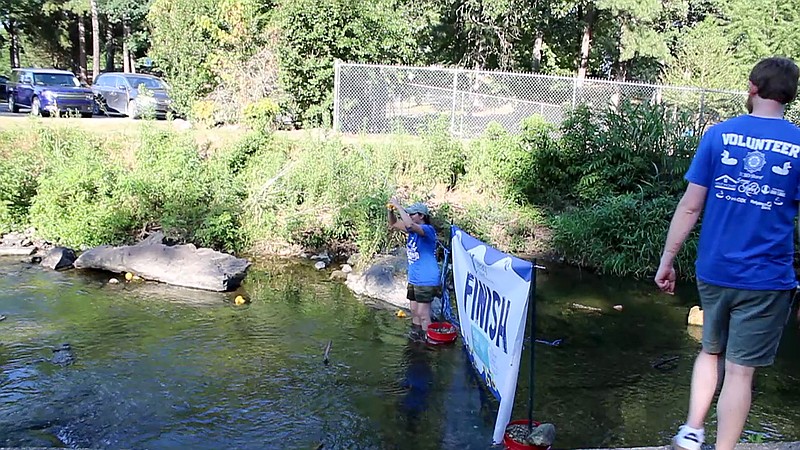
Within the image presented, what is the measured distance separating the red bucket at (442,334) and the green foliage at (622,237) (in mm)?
5335

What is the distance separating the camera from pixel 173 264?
10.5m

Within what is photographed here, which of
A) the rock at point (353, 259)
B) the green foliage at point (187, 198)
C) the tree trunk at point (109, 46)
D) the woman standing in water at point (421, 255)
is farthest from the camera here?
the tree trunk at point (109, 46)

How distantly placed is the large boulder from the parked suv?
11062 millimetres

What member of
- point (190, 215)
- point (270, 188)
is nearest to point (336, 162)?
point (270, 188)

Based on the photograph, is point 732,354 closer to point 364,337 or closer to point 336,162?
point 364,337

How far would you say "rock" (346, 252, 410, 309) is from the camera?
983 cm

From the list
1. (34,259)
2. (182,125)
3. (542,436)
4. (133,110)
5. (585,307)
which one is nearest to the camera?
(542,436)

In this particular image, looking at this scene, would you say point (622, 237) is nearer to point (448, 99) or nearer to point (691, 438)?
point (448, 99)

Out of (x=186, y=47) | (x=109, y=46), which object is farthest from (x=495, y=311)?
(x=109, y=46)

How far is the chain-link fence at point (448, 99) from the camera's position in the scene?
54.2 ft

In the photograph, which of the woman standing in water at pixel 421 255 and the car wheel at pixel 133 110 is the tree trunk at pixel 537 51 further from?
the woman standing in water at pixel 421 255

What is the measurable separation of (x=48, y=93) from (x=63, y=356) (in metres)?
16.2

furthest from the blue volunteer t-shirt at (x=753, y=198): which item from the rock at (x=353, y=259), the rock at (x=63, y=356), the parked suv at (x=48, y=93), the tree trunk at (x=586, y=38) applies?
the tree trunk at (x=586, y=38)

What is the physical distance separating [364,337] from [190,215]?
5.37 metres
